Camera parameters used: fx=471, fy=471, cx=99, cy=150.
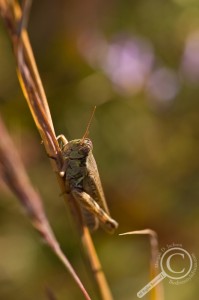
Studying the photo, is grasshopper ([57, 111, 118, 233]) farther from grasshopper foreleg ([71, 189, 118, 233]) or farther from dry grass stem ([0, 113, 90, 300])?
dry grass stem ([0, 113, 90, 300])

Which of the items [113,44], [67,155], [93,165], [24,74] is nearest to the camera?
[24,74]

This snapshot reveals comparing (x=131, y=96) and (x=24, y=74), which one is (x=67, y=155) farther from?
(x=131, y=96)

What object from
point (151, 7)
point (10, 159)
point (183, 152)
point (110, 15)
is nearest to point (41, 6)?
point (110, 15)

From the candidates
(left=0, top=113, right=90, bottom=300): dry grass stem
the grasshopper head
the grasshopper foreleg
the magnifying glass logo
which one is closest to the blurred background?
the magnifying glass logo

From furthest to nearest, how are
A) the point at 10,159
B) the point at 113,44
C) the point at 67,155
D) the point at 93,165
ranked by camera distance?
the point at 113,44
the point at 93,165
the point at 67,155
the point at 10,159

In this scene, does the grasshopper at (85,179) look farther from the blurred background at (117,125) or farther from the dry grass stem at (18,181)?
the dry grass stem at (18,181)

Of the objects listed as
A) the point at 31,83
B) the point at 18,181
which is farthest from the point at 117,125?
the point at 18,181

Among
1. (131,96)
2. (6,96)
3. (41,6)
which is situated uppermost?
(41,6)
